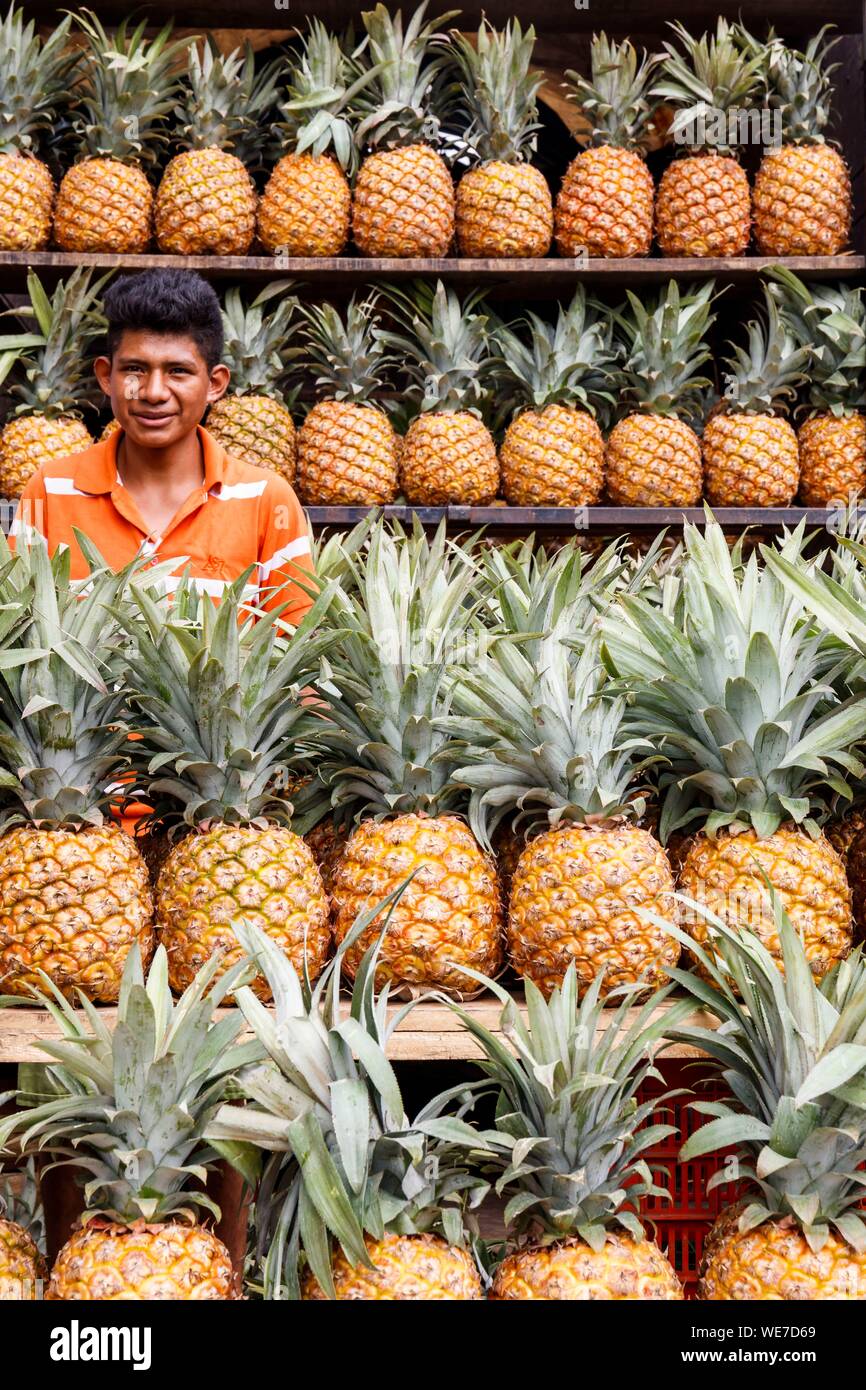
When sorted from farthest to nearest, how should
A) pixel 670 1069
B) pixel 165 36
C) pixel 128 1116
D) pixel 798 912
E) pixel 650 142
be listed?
1. pixel 650 142
2. pixel 165 36
3. pixel 670 1069
4. pixel 798 912
5. pixel 128 1116

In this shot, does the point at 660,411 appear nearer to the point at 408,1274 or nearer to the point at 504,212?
the point at 504,212

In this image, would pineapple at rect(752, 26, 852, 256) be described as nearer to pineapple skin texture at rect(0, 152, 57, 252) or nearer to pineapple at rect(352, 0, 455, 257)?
pineapple at rect(352, 0, 455, 257)

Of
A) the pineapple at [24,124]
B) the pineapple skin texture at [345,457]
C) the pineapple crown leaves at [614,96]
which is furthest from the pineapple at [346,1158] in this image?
the pineapple crown leaves at [614,96]

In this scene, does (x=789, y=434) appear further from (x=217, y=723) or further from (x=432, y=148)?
(x=217, y=723)

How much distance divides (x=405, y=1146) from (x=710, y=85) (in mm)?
4242

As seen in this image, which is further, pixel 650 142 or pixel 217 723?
pixel 650 142

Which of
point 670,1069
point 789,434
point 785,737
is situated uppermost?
point 789,434

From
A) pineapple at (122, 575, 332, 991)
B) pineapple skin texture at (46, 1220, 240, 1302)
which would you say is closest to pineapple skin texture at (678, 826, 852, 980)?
pineapple at (122, 575, 332, 991)

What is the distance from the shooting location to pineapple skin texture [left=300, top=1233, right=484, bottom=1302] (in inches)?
60.0

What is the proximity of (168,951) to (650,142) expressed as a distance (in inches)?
168

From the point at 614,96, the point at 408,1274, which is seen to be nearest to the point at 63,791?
the point at 408,1274

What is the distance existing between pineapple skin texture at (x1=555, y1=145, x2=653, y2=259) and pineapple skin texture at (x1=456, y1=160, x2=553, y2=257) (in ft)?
0.34

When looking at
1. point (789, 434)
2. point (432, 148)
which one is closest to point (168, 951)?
point (789, 434)

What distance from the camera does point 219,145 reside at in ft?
15.2
